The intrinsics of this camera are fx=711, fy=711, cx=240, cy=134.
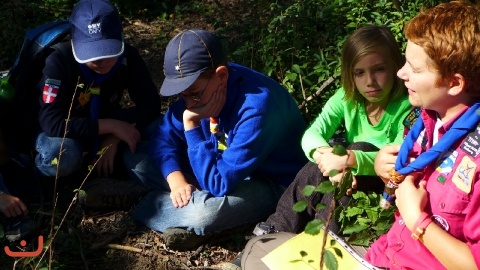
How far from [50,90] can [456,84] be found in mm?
2480

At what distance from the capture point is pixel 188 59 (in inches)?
138

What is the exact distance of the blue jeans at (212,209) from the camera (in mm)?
3756

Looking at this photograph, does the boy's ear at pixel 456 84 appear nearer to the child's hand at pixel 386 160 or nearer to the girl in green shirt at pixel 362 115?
the child's hand at pixel 386 160

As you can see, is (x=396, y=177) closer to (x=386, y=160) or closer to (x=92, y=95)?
(x=386, y=160)

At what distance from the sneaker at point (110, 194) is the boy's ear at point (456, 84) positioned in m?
2.25

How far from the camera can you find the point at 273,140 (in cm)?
369

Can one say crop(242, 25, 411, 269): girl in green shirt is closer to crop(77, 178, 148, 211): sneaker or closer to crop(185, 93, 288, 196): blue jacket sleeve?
crop(185, 93, 288, 196): blue jacket sleeve

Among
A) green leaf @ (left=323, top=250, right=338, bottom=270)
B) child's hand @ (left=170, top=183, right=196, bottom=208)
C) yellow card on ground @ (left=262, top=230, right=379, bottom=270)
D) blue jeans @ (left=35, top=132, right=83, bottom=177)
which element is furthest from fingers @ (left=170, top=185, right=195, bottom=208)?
green leaf @ (left=323, top=250, right=338, bottom=270)

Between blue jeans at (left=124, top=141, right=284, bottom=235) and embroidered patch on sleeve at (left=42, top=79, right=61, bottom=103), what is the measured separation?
790 millimetres

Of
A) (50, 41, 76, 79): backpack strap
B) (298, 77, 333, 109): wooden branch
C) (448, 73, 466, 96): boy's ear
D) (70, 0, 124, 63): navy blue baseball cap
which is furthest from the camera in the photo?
A: (298, 77, 333, 109): wooden branch

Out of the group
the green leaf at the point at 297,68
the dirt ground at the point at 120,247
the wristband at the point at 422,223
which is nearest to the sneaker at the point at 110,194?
the dirt ground at the point at 120,247

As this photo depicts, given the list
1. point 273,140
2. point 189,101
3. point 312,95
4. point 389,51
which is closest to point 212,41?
point 189,101

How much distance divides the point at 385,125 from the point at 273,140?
574mm

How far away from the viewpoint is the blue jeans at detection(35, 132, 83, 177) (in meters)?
4.19
